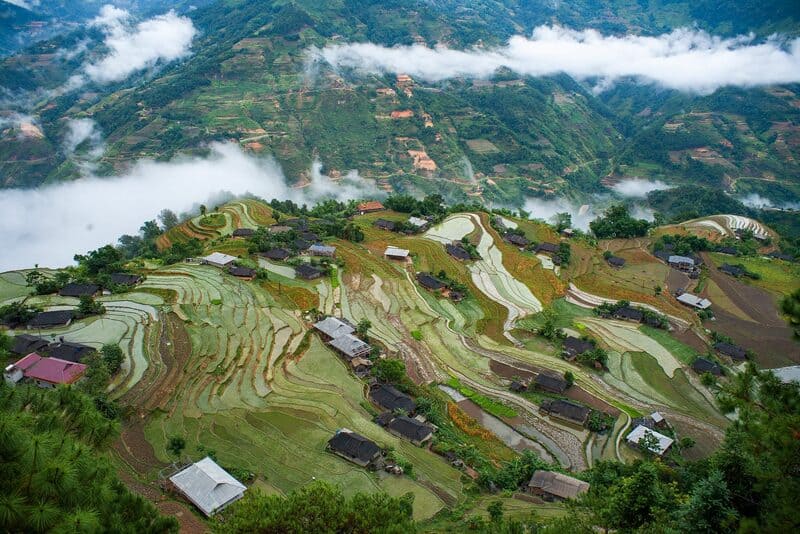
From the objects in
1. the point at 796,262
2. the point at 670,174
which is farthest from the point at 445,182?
the point at 796,262

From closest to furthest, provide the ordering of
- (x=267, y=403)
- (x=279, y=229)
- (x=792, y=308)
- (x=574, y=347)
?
(x=792, y=308)
(x=267, y=403)
(x=574, y=347)
(x=279, y=229)

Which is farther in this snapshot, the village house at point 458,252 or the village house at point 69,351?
the village house at point 458,252

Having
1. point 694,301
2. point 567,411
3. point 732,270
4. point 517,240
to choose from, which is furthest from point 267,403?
point 732,270

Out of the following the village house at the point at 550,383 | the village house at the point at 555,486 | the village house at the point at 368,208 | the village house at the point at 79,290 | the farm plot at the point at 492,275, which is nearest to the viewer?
the village house at the point at 555,486

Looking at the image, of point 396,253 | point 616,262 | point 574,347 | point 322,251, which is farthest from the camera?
point 616,262

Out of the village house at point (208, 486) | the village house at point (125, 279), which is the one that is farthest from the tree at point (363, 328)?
the village house at point (125, 279)

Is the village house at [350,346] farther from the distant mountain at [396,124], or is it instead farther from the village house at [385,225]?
the distant mountain at [396,124]

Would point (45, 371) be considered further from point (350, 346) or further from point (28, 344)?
point (350, 346)
